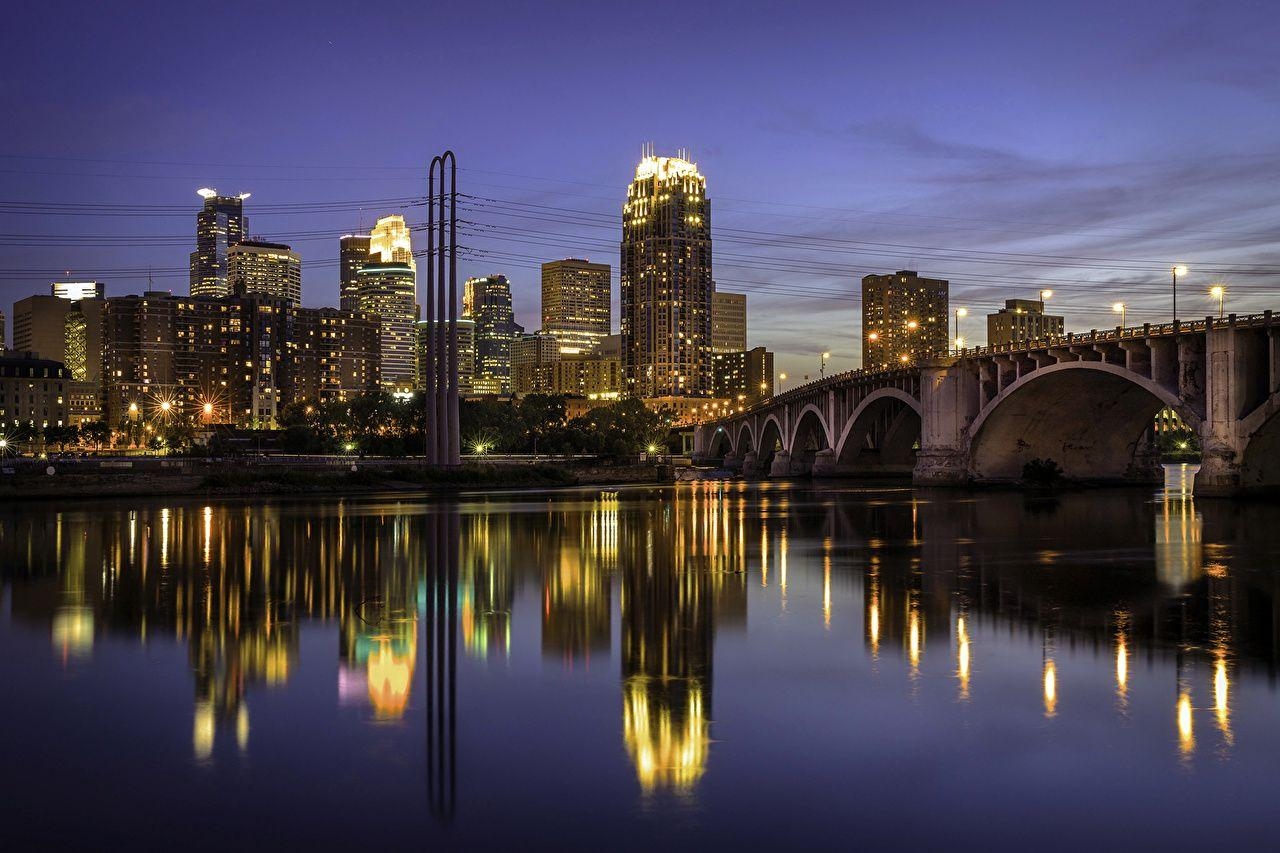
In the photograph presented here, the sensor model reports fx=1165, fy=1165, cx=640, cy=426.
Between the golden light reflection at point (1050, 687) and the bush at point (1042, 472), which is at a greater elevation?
the bush at point (1042, 472)

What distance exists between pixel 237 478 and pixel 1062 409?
61676 mm

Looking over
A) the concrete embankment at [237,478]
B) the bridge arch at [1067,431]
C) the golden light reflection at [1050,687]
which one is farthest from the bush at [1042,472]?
the golden light reflection at [1050,687]

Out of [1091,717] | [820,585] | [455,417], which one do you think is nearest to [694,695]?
[1091,717]

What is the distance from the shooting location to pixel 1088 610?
78.0 ft

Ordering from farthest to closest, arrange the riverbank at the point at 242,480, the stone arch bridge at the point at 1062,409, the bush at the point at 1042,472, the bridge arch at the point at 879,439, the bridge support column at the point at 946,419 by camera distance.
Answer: the bridge arch at the point at 879,439, the bridge support column at the point at 946,419, the bush at the point at 1042,472, the riverbank at the point at 242,480, the stone arch bridge at the point at 1062,409

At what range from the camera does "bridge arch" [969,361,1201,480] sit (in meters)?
87.8

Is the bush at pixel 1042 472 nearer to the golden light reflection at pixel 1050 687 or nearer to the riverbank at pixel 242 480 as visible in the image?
the riverbank at pixel 242 480

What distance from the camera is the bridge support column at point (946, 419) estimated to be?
94688 mm

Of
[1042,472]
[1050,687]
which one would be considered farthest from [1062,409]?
[1050,687]

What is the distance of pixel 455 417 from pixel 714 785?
75118 millimetres

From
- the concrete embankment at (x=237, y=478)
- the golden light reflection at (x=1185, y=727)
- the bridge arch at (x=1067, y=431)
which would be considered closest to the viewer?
the golden light reflection at (x=1185, y=727)

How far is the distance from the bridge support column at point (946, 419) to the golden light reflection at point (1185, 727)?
80310 millimetres

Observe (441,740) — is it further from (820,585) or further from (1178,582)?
(1178,582)

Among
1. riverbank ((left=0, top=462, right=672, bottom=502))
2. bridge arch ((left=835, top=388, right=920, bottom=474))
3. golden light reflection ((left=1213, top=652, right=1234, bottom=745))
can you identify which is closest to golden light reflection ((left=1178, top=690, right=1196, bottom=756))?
golden light reflection ((left=1213, top=652, right=1234, bottom=745))
